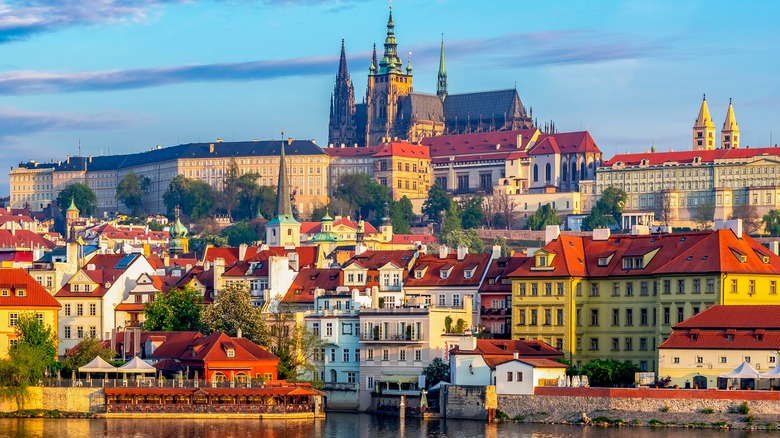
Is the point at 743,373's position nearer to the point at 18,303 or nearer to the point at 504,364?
the point at 504,364

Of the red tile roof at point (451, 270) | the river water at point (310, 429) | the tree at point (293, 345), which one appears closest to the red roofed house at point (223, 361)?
the tree at point (293, 345)

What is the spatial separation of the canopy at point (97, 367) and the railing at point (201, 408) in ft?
7.42

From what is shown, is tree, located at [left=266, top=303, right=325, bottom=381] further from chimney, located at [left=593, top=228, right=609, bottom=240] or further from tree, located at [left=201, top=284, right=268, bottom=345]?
chimney, located at [left=593, top=228, right=609, bottom=240]

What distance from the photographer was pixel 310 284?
97125 millimetres

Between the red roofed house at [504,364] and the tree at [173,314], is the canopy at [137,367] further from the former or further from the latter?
the red roofed house at [504,364]

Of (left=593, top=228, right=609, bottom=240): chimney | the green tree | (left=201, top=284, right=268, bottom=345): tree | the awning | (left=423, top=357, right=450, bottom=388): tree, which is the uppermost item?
(left=593, top=228, right=609, bottom=240): chimney

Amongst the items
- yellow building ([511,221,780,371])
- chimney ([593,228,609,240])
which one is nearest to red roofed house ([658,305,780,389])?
yellow building ([511,221,780,371])

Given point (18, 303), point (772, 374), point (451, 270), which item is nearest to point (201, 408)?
point (18, 303)

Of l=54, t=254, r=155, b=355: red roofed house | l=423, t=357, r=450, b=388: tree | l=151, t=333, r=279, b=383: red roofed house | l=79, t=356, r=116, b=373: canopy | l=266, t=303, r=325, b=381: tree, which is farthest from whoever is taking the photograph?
l=54, t=254, r=155, b=355: red roofed house

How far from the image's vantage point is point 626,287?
86500 mm

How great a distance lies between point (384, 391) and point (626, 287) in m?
11.9

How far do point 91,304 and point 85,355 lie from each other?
14.0 metres

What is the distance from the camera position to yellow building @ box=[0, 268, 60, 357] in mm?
89938

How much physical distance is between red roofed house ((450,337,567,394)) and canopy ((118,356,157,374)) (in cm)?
1307
